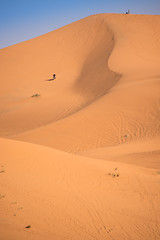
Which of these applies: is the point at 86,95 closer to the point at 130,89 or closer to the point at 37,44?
the point at 130,89

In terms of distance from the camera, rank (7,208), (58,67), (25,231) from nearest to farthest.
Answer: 1. (25,231)
2. (7,208)
3. (58,67)

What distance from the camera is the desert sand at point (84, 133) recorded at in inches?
144

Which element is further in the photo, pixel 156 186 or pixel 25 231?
pixel 156 186

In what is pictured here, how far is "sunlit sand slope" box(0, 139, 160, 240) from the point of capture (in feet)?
10.8

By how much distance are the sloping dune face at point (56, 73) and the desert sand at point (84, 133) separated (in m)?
0.11

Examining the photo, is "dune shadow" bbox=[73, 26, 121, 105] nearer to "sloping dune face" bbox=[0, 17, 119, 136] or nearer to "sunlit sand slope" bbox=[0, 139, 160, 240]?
A: "sloping dune face" bbox=[0, 17, 119, 136]

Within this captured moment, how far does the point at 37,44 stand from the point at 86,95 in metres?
18.7

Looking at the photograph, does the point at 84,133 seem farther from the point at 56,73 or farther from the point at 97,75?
the point at 56,73

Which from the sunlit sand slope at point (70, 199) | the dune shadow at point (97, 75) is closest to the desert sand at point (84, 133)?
the sunlit sand slope at point (70, 199)

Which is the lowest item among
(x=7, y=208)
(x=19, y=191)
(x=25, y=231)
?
(x=25, y=231)

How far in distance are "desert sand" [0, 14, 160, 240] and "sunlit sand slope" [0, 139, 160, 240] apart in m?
0.02

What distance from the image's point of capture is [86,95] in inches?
728

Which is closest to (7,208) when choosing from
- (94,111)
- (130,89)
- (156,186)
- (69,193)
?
(69,193)

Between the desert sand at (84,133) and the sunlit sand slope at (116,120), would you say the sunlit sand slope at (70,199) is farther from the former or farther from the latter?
the sunlit sand slope at (116,120)
